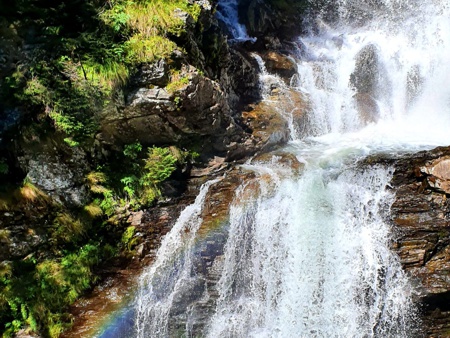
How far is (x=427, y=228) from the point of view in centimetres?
686

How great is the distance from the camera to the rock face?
6.36 metres

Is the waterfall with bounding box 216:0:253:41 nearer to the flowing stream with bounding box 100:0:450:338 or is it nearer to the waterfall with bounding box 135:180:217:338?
the flowing stream with bounding box 100:0:450:338

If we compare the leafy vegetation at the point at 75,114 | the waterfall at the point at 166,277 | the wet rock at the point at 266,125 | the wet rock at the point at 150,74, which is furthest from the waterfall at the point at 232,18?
the waterfall at the point at 166,277

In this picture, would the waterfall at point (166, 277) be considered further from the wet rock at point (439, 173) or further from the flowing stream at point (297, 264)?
the wet rock at point (439, 173)

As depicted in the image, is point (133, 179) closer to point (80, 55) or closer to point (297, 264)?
point (80, 55)

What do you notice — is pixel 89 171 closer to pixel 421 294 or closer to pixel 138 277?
pixel 138 277

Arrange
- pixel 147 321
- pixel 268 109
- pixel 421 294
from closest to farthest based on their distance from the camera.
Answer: pixel 421 294 → pixel 147 321 → pixel 268 109

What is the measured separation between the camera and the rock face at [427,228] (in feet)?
20.9

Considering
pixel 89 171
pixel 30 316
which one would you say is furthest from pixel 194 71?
pixel 30 316

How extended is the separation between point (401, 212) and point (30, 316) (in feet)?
26.0

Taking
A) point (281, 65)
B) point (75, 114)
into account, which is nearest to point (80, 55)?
point (75, 114)

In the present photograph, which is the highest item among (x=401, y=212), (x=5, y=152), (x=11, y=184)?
(x=5, y=152)

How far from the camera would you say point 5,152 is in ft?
23.0

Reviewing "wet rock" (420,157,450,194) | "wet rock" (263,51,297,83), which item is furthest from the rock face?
"wet rock" (263,51,297,83)
